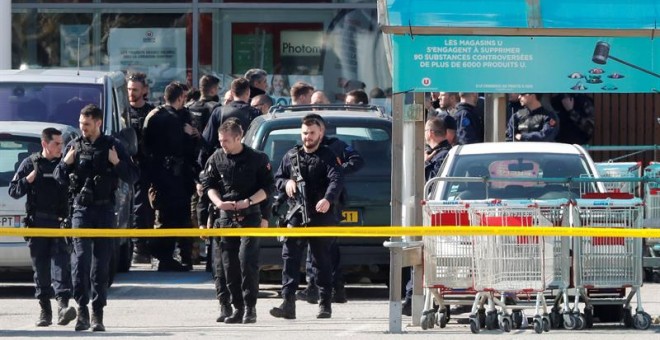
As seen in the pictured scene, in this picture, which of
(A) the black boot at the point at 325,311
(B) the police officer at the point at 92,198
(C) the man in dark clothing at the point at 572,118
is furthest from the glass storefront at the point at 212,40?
(B) the police officer at the point at 92,198

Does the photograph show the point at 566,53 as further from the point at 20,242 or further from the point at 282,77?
the point at 282,77

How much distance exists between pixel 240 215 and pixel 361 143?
238 cm

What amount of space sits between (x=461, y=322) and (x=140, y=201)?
18.3 feet

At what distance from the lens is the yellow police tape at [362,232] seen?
11.3m

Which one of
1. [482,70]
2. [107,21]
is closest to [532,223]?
[482,70]

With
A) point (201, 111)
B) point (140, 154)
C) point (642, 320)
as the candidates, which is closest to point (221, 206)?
point (642, 320)

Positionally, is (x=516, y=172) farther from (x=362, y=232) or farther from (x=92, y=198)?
(x=92, y=198)

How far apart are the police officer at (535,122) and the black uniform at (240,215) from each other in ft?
13.9

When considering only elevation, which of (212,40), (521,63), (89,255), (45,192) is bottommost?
(89,255)

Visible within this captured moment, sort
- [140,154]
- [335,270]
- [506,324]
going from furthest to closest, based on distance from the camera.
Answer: [140,154]
[335,270]
[506,324]

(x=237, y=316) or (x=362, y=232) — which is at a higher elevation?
(x=362, y=232)

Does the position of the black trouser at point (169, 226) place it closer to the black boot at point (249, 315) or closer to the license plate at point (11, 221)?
the license plate at point (11, 221)

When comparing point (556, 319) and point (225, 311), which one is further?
point (225, 311)

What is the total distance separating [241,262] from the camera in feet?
41.0
